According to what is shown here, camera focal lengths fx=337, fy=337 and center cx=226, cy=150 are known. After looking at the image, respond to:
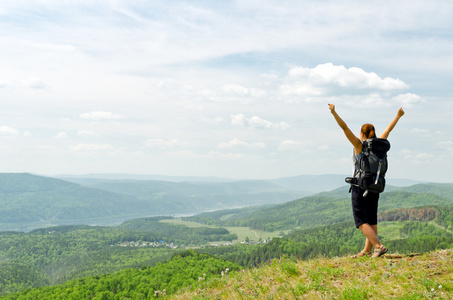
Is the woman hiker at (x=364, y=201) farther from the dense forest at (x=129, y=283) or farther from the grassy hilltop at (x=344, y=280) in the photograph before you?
the dense forest at (x=129, y=283)

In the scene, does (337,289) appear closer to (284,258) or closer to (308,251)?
(284,258)

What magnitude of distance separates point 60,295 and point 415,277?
322 ft

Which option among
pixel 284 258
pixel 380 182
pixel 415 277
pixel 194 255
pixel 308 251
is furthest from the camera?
pixel 308 251

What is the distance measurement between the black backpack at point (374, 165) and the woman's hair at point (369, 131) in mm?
340

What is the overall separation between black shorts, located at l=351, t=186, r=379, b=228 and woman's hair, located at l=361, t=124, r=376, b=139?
158cm

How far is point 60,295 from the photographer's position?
8688 centimetres

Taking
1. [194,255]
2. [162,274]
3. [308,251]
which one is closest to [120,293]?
[162,274]

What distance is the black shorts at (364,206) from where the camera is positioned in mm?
9820

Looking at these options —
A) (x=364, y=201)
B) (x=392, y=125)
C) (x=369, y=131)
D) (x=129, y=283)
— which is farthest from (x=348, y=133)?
(x=129, y=283)

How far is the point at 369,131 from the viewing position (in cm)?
988

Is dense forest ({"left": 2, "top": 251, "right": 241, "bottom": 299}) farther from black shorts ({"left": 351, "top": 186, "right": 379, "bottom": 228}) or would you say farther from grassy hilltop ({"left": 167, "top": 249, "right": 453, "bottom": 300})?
black shorts ({"left": 351, "top": 186, "right": 379, "bottom": 228})

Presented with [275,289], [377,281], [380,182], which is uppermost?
[380,182]

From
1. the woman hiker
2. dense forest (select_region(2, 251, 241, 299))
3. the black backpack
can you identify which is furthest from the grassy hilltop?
dense forest (select_region(2, 251, 241, 299))

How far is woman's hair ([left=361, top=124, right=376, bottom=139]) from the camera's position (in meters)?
9.78
